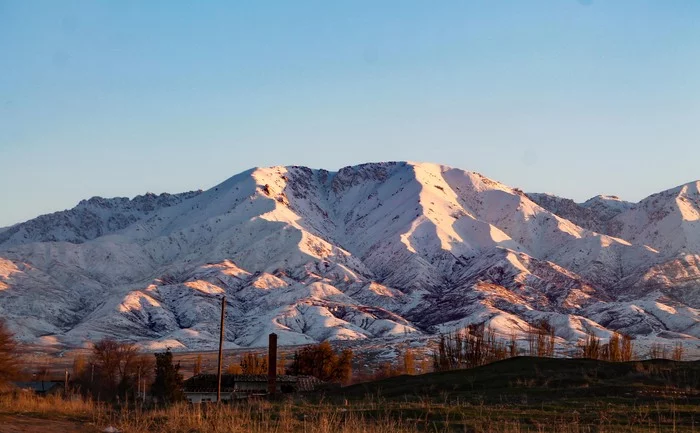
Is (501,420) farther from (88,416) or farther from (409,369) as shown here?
(409,369)

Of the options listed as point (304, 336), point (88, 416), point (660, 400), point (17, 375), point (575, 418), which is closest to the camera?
point (575, 418)

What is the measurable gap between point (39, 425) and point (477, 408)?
1381 centimetres

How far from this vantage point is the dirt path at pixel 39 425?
73.5 ft

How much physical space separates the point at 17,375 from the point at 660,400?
33379 mm

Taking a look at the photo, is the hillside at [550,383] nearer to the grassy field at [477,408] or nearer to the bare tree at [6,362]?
the grassy field at [477,408]

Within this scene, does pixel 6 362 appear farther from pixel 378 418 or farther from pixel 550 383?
pixel 378 418

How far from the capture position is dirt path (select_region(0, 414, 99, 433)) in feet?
73.5

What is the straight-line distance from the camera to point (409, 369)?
107562 millimetres

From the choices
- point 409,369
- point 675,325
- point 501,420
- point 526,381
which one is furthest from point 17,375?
point 675,325

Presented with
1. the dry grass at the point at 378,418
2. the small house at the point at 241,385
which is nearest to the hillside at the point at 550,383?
the dry grass at the point at 378,418

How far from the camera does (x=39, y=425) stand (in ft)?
78.8

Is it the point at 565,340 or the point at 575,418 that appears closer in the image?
the point at 575,418

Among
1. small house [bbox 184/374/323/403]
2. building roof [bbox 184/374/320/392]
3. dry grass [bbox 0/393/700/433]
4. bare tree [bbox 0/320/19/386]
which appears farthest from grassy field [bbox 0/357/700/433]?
building roof [bbox 184/374/320/392]

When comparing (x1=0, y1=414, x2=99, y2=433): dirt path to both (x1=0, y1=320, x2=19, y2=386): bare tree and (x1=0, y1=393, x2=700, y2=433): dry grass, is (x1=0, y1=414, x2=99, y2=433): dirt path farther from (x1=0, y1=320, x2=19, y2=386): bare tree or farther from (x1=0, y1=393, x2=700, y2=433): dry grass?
(x1=0, y1=320, x2=19, y2=386): bare tree
